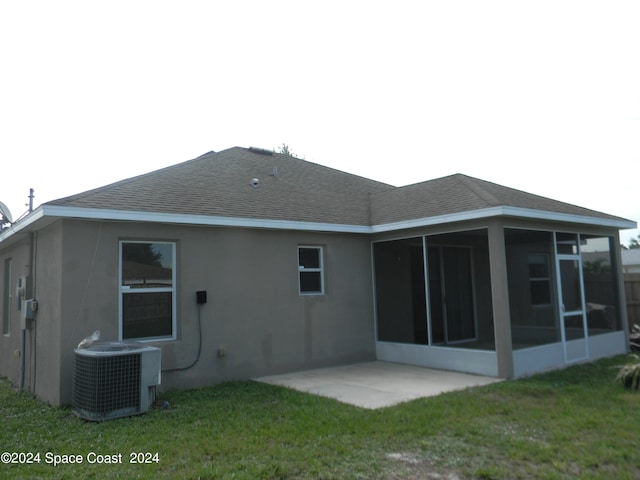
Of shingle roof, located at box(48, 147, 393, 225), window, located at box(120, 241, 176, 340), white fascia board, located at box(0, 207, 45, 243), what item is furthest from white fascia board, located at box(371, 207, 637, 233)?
white fascia board, located at box(0, 207, 45, 243)

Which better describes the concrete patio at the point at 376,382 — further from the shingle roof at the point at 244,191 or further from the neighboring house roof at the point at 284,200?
the shingle roof at the point at 244,191

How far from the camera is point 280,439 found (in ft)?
16.6

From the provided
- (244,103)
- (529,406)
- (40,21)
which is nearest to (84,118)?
(244,103)

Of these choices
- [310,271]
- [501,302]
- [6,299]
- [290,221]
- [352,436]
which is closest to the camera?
[352,436]

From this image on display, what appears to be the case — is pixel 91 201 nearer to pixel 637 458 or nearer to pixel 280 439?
pixel 280 439

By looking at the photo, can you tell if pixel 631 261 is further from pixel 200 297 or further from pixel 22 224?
pixel 22 224

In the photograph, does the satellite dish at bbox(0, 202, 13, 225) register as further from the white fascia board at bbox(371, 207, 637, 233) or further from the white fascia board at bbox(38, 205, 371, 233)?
the white fascia board at bbox(371, 207, 637, 233)

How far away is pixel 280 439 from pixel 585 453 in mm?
2901

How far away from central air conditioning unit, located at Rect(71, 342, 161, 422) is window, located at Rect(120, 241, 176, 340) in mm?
1041

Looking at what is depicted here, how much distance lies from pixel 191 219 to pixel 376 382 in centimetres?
404

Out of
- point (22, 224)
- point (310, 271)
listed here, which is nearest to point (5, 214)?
point (22, 224)

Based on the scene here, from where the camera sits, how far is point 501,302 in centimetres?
805

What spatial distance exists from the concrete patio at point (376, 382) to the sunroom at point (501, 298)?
51 centimetres

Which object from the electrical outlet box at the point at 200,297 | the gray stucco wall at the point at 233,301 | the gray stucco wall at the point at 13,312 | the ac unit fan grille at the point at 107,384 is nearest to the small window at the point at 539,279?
the gray stucco wall at the point at 233,301
